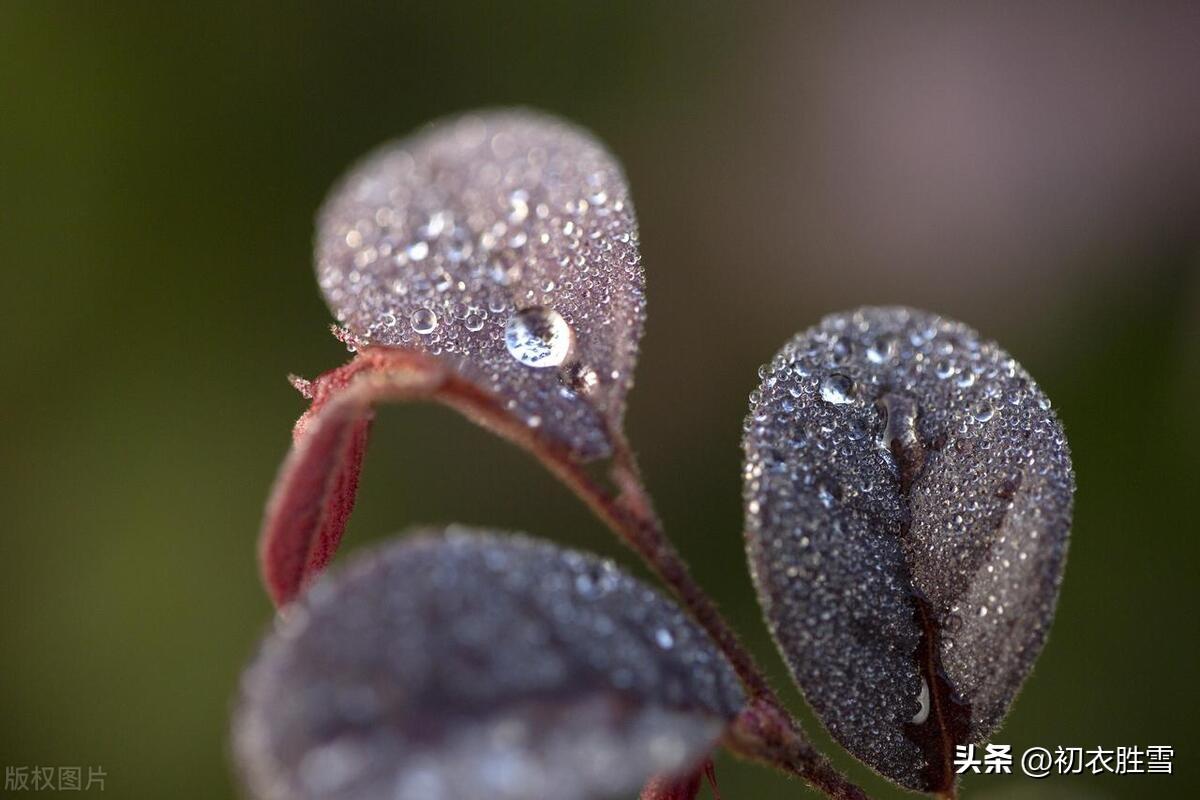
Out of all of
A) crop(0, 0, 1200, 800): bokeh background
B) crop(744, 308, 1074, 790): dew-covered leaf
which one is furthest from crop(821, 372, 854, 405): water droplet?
crop(0, 0, 1200, 800): bokeh background

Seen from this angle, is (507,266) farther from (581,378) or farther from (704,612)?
(704,612)

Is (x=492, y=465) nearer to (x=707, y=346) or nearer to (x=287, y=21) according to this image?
(x=707, y=346)

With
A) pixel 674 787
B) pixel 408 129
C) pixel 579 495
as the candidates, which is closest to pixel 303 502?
pixel 579 495

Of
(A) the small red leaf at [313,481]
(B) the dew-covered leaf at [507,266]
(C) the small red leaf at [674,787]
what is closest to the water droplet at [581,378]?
(B) the dew-covered leaf at [507,266]

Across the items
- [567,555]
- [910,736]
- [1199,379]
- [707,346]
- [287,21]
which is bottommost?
[910,736]

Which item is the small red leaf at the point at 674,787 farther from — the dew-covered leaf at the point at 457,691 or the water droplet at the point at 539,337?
the water droplet at the point at 539,337

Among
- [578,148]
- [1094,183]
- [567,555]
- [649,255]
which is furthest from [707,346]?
[567,555]
